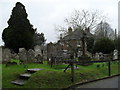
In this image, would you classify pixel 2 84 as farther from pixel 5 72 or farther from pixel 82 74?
pixel 82 74

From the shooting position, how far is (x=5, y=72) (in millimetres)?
9016

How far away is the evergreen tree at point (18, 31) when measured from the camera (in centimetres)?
2778

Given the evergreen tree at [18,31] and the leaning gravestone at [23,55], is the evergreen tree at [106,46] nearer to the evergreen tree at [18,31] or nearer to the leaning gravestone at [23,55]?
the evergreen tree at [18,31]

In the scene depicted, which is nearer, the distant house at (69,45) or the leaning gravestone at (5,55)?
the leaning gravestone at (5,55)

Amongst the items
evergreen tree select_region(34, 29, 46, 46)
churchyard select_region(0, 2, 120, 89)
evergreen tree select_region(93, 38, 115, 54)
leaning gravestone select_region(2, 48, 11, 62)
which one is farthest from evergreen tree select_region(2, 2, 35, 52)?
evergreen tree select_region(34, 29, 46, 46)

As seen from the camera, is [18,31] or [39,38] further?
[39,38]

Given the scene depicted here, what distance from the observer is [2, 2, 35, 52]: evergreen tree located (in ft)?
91.1

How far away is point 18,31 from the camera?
28094 millimetres

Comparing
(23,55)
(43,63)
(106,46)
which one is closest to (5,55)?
(23,55)

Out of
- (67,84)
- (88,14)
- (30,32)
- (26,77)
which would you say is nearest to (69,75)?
(67,84)

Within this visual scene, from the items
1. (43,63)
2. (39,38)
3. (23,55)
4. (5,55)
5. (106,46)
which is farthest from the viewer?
(39,38)

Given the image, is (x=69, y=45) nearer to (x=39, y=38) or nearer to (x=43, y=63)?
(x=43, y=63)

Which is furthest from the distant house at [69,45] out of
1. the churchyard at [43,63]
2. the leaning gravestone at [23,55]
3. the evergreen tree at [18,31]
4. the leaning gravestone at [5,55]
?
the evergreen tree at [18,31]

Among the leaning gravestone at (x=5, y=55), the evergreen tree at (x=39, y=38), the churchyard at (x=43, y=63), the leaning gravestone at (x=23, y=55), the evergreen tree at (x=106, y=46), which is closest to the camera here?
the churchyard at (x=43, y=63)
